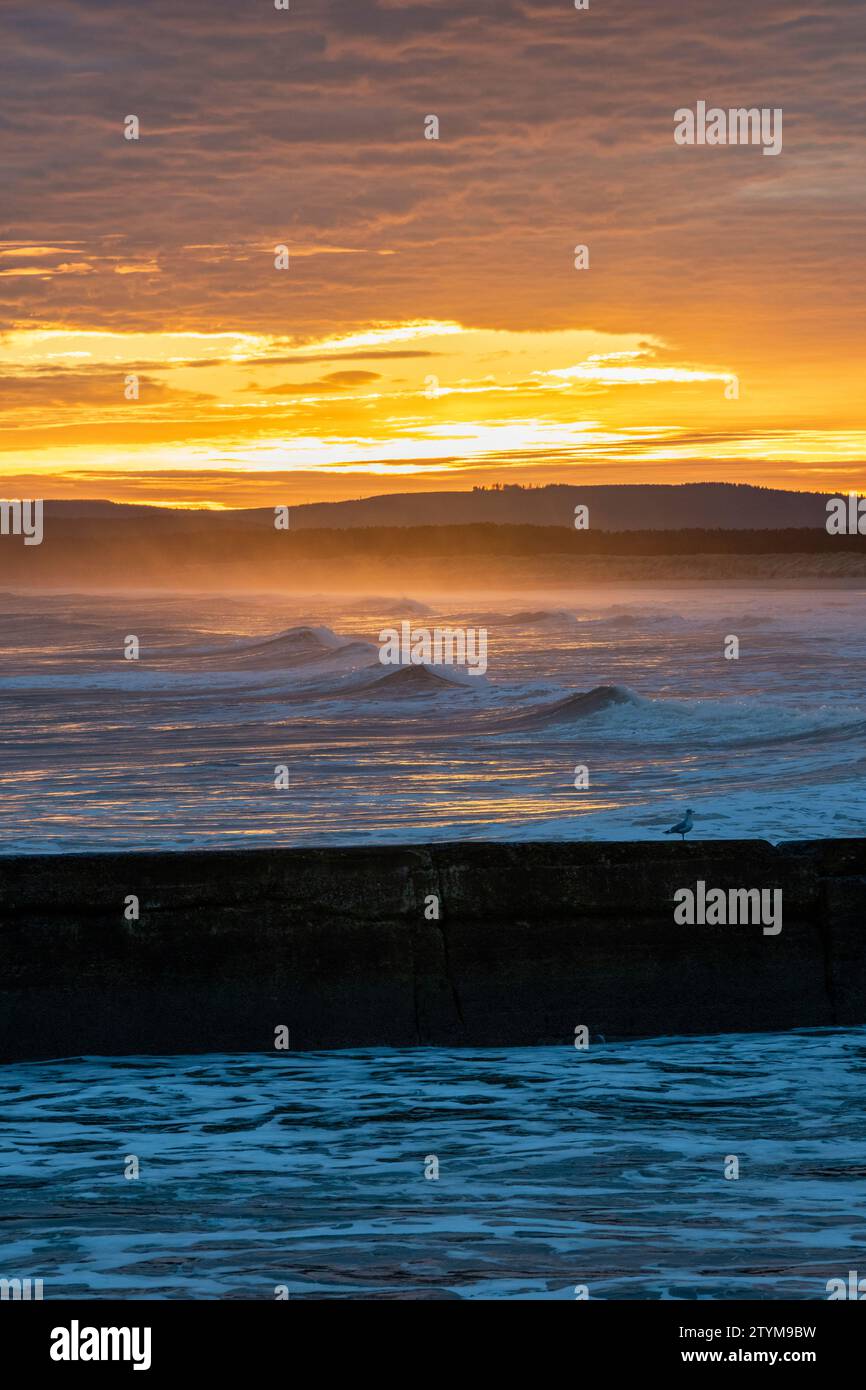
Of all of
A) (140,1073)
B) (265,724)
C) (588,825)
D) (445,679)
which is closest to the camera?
(140,1073)

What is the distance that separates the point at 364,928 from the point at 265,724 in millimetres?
20793

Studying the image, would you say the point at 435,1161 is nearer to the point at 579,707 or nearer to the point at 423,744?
the point at 423,744

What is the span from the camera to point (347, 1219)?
5020mm

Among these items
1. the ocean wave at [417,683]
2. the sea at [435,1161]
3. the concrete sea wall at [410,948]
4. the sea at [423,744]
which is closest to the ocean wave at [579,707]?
the sea at [423,744]

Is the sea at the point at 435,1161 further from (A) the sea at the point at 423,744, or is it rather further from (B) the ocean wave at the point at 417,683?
(B) the ocean wave at the point at 417,683

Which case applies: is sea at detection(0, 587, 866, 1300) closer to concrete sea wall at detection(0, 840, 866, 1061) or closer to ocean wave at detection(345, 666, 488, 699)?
concrete sea wall at detection(0, 840, 866, 1061)

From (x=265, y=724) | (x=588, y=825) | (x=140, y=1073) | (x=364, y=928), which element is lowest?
(x=140, y=1073)

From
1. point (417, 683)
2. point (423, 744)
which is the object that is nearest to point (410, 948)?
point (423, 744)

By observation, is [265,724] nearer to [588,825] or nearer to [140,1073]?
[588,825]

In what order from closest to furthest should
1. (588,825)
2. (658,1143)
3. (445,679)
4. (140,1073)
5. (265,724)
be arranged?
(658,1143) → (140,1073) → (588,825) → (265,724) → (445,679)

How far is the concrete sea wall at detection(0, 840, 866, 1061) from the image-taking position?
22.9 feet
